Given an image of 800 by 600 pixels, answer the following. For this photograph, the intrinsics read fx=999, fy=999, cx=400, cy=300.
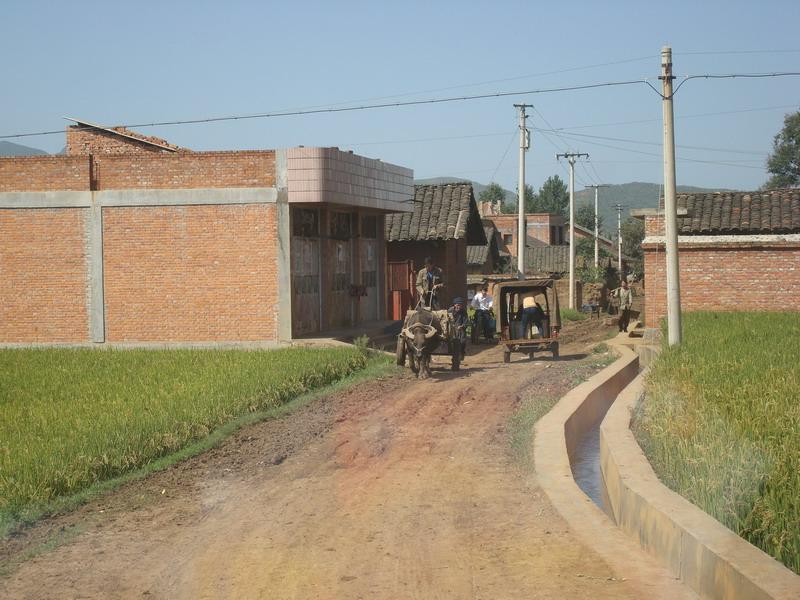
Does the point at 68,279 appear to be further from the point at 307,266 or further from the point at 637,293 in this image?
the point at 637,293

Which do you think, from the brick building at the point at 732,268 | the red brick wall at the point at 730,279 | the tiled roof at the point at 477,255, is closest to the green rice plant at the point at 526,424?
the red brick wall at the point at 730,279

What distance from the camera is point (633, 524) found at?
8.02m

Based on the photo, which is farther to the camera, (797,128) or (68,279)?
(797,128)

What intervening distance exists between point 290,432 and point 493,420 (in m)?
2.91

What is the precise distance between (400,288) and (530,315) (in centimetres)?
1014

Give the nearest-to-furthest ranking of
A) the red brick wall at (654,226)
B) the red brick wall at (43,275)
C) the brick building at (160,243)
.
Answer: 1. the brick building at (160,243)
2. the red brick wall at (43,275)
3. the red brick wall at (654,226)

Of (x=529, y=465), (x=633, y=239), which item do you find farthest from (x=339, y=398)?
(x=633, y=239)

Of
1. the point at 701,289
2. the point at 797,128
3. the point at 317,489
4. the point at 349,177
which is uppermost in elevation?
the point at 797,128

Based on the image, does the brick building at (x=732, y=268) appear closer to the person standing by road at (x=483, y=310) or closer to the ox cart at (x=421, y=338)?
the person standing by road at (x=483, y=310)

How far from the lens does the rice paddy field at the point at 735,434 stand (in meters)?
6.55

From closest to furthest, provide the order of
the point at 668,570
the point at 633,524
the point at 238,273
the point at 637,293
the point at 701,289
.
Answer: the point at 668,570
the point at 633,524
the point at 238,273
the point at 701,289
the point at 637,293

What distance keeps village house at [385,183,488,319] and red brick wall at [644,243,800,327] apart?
7806 millimetres

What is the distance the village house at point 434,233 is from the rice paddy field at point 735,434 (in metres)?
18.8

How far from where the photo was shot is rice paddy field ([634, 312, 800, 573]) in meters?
6.55
